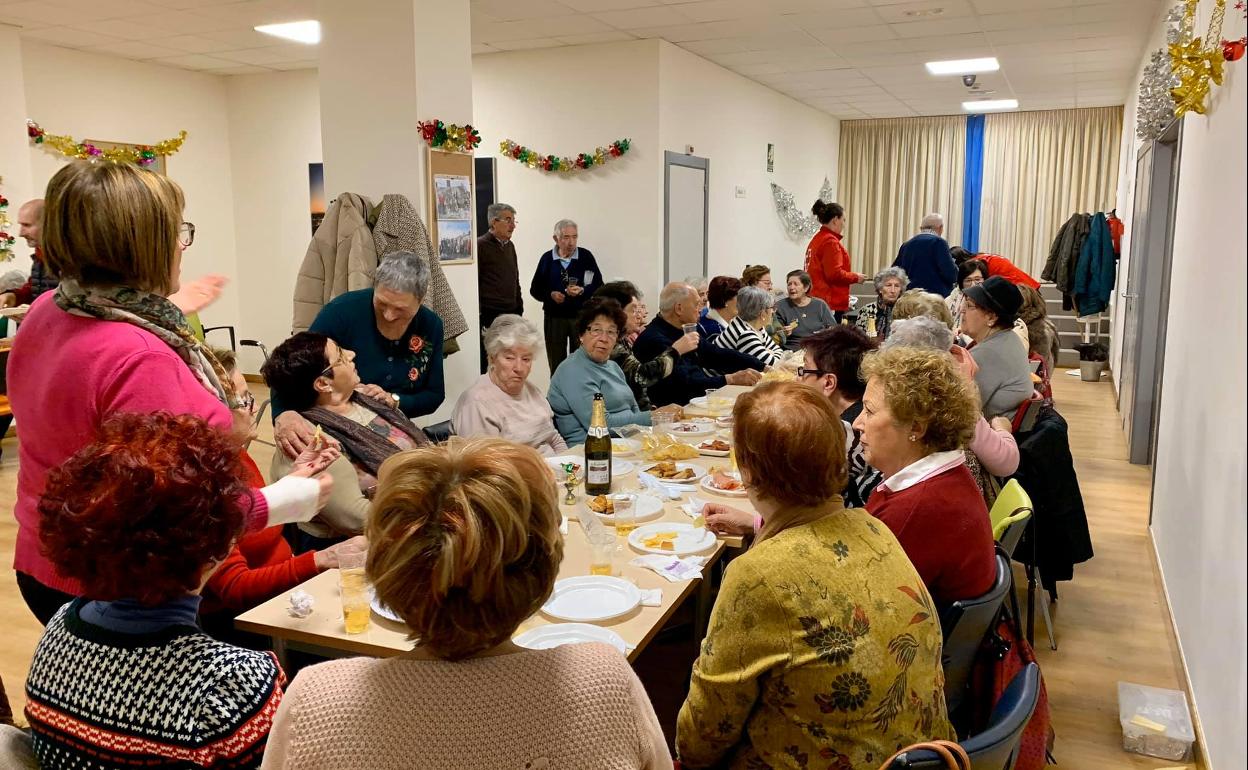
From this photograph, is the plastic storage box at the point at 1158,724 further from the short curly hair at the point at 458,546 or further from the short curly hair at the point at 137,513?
the short curly hair at the point at 137,513

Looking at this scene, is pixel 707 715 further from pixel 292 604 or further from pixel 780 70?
pixel 780 70

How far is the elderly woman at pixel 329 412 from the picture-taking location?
272cm

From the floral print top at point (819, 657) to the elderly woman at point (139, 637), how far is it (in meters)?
0.74

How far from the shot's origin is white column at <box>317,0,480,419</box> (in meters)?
5.03

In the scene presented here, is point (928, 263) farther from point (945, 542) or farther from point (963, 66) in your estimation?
point (945, 542)

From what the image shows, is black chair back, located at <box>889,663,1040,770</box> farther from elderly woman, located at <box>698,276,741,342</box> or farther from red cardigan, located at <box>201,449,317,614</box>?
elderly woman, located at <box>698,276,741,342</box>

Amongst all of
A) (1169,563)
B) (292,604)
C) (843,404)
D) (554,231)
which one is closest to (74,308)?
(292,604)

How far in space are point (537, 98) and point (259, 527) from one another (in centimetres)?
659

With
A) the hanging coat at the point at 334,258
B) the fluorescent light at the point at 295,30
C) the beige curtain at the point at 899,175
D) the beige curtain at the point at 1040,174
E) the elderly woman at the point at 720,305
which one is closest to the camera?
the hanging coat at the point at 334,258

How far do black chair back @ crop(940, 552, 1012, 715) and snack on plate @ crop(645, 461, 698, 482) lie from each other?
128 centimetres

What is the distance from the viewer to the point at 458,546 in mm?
1145

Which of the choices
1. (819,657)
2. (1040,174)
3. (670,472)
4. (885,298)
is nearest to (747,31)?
(885,298)

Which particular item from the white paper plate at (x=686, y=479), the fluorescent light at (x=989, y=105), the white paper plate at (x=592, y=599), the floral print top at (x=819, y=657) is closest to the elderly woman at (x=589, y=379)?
the white paper plate at (x=686, y=479)

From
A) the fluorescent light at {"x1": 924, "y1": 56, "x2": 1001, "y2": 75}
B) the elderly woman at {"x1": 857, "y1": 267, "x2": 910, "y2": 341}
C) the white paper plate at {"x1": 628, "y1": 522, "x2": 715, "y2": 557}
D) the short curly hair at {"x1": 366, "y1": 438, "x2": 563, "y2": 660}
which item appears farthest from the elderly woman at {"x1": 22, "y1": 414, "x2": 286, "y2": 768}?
the fluorescent light at {"x1": 924, "y1": 56, "x2": 1001, "y2": 75}
